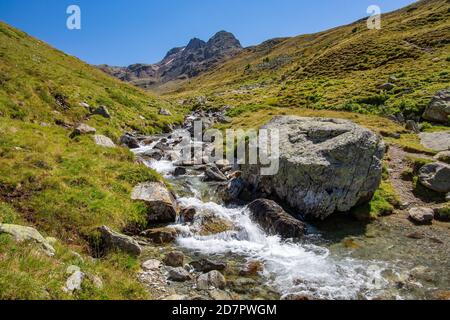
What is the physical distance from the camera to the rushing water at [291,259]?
40.6 ft

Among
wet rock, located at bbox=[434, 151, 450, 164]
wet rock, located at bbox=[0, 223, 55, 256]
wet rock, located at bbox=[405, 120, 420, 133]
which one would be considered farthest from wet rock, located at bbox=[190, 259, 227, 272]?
wet rock, located at bbox=[405, 120, 420, 133]

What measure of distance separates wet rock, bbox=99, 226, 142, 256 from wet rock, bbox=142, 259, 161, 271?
78 cm

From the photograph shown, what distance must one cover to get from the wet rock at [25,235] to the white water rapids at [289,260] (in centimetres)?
617

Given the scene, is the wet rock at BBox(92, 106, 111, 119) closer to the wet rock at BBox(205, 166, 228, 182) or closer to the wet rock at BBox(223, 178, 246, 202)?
the wet rock at BBox(205, 166, 228, 182)

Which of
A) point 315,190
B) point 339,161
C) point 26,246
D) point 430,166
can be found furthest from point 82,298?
point 430,166

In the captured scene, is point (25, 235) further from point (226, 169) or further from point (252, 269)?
point (226, 169)

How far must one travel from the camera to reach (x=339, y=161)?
1927 centimetres

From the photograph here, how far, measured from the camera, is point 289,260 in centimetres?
1466

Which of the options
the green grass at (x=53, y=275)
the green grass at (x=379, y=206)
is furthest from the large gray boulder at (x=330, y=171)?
the green grass at (x=53, y=275)

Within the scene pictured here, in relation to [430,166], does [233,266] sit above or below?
below

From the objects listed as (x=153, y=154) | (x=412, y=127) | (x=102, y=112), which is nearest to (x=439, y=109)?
(x=412, y=127)
